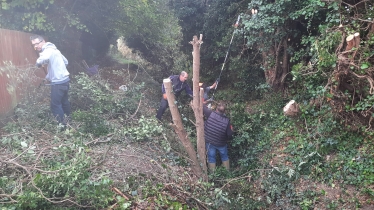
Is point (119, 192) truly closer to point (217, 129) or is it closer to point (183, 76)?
point (217, 129)

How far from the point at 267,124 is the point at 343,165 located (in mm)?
Result: 2261

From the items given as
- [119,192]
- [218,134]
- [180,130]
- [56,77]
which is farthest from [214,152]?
[56,77]

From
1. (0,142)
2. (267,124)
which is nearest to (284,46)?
(267,124)

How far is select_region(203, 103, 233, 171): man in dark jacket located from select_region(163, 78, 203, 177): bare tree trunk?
1.11 metres

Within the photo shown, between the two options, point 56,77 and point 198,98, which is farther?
point 56,77

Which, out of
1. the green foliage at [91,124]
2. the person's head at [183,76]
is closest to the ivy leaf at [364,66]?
the person's head at [183,76]

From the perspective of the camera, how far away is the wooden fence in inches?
254

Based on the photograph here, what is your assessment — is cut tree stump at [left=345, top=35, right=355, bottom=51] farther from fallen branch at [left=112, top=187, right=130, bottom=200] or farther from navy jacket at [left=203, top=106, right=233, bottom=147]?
fallen branch at [left=112, top=187, right=130, bottom=200]

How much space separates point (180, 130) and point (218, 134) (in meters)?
1.47

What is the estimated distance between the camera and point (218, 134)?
6504 mm

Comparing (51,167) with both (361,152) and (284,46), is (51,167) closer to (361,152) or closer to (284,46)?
(361,152)

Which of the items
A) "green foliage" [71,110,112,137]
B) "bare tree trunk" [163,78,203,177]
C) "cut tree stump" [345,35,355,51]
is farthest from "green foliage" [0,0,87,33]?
"cut tree stump" [345,35,355,51]

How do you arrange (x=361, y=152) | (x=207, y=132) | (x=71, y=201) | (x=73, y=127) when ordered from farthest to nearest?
1. (x=207, y=132)
2. (x=73, y=127)
3. (x=361, y=152)
4. (x=71, y=201)

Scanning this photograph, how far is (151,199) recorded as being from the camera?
3986 mm
